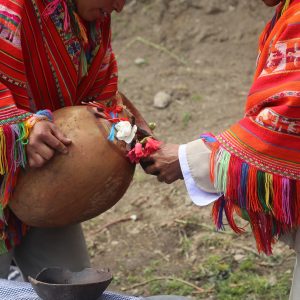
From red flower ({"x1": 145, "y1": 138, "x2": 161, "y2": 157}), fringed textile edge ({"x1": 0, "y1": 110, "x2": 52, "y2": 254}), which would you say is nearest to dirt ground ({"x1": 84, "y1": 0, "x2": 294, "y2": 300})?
red flower ({"x1": 145, "y1": 138, "x2": 161, "y2": 157})

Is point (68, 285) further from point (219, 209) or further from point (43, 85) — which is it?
point (43, 85)

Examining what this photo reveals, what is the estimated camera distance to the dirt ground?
4.14 meters

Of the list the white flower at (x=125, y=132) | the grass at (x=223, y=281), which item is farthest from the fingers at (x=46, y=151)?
the grass at (x=223, y=281)

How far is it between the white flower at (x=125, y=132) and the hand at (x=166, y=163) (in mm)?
108

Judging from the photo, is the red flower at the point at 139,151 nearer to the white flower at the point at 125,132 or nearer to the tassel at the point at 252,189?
the white flower at the point at 125,132

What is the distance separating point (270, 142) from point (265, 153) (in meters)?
0.04

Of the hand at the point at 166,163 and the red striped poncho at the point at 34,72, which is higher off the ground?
the red striped poncho at the point at 34,72

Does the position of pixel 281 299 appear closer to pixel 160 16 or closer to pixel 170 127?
pixel 170 127

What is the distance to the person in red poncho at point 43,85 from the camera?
2439 millimetres

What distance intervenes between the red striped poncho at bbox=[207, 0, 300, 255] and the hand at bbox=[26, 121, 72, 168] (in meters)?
0.52

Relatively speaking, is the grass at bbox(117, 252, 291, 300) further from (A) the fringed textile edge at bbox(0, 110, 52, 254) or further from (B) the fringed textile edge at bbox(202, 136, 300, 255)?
(A) the fringed textile edge at bbox(0, 110, 52, 254)

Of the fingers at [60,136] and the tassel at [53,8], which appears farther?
the tassel at [53,8]

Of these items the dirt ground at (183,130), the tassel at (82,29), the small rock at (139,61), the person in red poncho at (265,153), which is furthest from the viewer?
the small rock at (139,61)

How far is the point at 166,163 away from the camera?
251 centimetres
